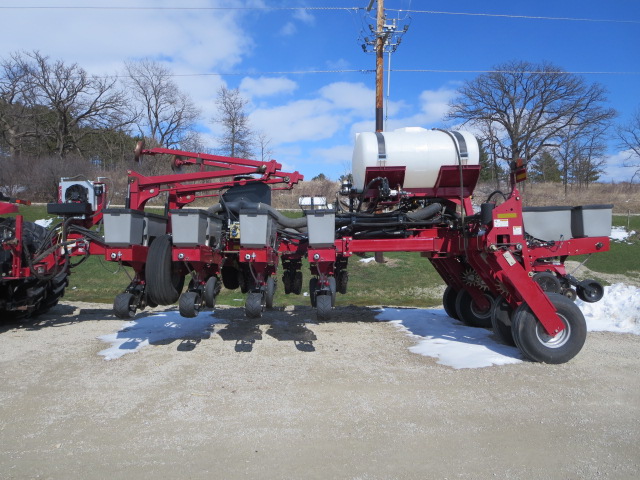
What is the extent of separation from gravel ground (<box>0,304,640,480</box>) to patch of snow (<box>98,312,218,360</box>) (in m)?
0.23

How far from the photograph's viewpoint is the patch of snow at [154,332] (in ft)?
23.2

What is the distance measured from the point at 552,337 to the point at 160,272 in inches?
189

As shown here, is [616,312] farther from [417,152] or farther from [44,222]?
[44,222]

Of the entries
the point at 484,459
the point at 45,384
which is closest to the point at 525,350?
the point at 484,459

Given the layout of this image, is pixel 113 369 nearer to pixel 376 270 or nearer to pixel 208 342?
pixel 208 342

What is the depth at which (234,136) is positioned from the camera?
114 feet

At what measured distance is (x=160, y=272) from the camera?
6062mm

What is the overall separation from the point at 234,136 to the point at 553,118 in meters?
23.5

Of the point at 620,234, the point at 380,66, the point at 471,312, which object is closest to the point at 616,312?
the point at 471,312

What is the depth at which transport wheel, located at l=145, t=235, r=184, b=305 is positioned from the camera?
605cm

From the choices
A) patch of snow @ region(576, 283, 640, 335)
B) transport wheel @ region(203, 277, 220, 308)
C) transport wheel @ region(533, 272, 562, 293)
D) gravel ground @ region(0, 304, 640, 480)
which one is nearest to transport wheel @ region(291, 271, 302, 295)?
gravel ground @ region(0, 304, 640, 480)

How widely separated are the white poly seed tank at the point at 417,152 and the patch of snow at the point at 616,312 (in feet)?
12.4

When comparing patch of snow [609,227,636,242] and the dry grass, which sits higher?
the dry grass

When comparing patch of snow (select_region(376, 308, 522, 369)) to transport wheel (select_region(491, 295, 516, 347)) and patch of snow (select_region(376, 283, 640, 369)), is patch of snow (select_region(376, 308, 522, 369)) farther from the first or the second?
transport wheel (select_region(491, 295, 516, 347))
